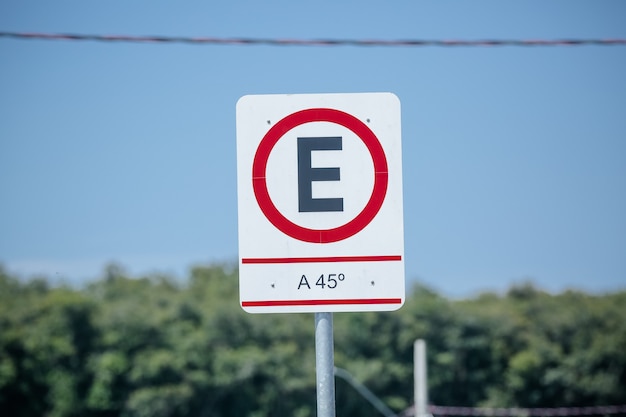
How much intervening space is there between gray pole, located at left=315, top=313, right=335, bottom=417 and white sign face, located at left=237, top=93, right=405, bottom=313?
0.07m

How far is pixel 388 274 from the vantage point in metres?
2.91

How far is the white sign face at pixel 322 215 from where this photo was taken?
9.54 feet

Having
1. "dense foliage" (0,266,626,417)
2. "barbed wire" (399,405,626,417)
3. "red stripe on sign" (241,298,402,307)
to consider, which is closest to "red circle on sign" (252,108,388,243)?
"red stripe on sign" (241,298,402,307)

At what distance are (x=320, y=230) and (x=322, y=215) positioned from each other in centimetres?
4

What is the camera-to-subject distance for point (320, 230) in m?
2.91

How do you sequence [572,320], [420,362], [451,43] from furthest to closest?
[572,320], [420,362], [451,43]

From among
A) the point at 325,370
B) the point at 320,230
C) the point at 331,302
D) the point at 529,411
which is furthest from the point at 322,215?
the point at 529,411

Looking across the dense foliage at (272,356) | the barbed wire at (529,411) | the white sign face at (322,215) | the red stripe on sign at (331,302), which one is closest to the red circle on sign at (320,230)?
the white sign face at (322,215)

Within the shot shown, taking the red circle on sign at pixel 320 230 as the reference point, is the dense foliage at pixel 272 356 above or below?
below

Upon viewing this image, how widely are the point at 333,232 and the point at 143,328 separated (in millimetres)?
77829

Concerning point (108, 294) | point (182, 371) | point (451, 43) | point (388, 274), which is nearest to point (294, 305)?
point (388, 274)

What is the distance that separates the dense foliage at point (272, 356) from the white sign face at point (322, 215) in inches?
2844

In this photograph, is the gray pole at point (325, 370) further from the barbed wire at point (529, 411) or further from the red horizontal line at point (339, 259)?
the barbed wire at point (529, 411)

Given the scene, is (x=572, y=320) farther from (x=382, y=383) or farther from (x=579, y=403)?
(x=382, y=383)
